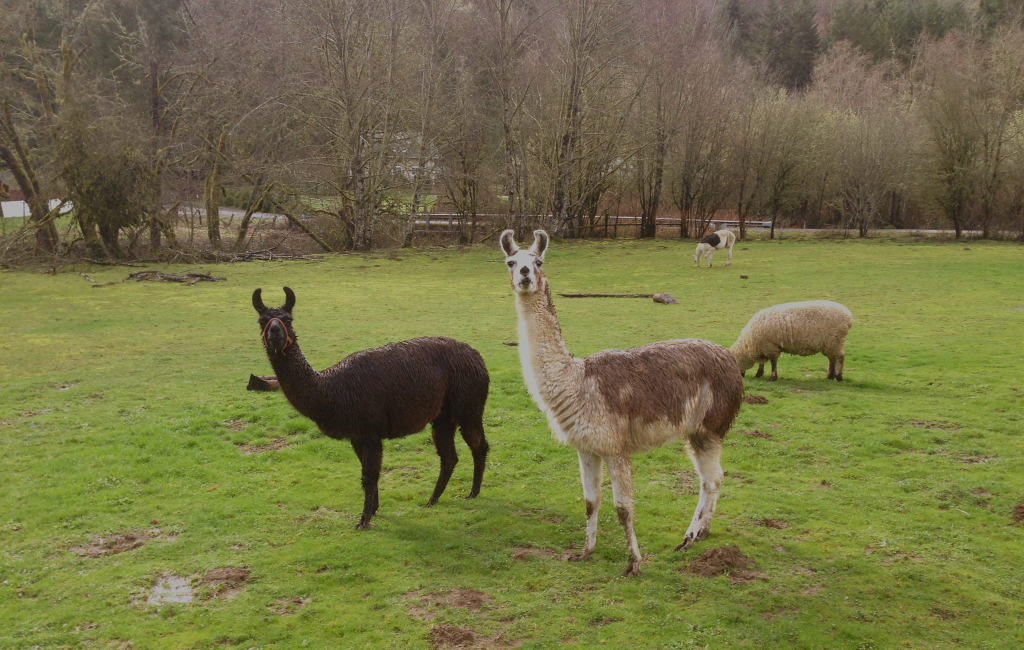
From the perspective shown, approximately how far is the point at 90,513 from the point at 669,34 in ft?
112

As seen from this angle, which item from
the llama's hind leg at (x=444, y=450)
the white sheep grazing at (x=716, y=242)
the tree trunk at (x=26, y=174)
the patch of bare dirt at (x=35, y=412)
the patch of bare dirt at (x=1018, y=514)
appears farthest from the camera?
the white sheep grazing at (x=716, y=242)

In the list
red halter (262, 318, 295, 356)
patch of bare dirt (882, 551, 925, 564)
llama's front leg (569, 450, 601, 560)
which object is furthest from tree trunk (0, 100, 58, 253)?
patch of bare dirt (882, 551, 925, 564)

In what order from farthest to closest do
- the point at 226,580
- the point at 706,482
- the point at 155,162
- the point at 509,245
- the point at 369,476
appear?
the point at 155,162
the point at 369,476
the point at 706,482
the point at 509,245
the point at 226,580

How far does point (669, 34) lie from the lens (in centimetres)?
3534

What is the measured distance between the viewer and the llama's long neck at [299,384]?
6348mm

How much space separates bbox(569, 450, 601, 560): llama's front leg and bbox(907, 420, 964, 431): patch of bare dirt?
5231mm

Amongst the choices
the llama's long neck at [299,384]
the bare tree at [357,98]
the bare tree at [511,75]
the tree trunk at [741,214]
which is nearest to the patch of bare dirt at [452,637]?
the llama's long neck at [299,384]

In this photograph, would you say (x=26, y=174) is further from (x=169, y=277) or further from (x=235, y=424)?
(x=235, y=424)

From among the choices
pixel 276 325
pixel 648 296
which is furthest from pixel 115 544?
pixel 648 296

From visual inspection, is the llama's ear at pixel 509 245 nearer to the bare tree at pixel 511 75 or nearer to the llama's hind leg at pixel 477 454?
the llama's hind leg at pixel 477 454

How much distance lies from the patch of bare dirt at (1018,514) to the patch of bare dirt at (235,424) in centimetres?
791

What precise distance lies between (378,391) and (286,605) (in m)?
1.89

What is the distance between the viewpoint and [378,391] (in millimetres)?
6500

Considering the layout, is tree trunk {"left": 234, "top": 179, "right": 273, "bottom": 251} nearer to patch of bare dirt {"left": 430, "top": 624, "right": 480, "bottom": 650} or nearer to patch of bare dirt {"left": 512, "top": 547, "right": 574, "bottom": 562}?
patch of bare dirt {"left": 512, "top": 547, "right": 574, "bottom": 562}
